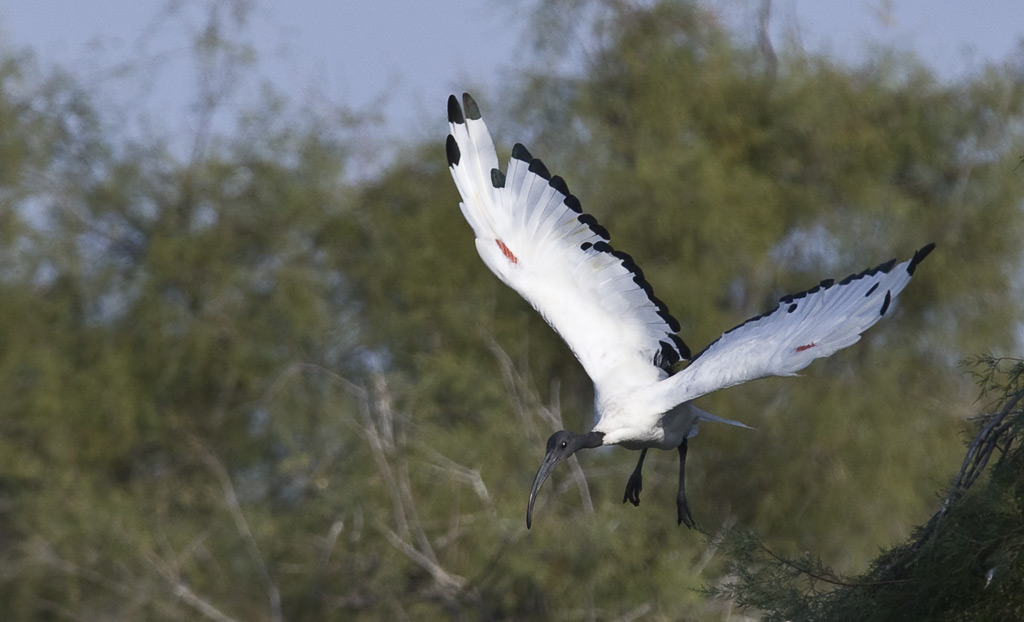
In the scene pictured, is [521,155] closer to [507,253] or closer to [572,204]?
[572,204]

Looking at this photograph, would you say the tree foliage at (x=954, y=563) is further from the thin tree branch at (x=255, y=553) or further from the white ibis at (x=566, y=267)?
the thin tree branch at (x=255, y=553)

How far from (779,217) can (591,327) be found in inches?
374

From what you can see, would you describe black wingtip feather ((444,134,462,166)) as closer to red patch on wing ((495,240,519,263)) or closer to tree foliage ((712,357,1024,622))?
red patch on wing ((495,240,519,263))

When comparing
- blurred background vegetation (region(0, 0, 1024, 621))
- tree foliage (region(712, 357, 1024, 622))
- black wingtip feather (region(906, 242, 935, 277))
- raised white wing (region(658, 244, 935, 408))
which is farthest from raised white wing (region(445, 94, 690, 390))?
blurred background vegetation (region(0, 0, 1024, 621))

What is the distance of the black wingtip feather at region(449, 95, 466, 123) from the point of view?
23.3 ft

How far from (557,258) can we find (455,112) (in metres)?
0.80

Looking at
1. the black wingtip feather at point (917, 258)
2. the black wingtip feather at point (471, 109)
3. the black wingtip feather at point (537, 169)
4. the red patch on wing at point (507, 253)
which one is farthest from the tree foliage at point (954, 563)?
the black wingtip feather at point (471, 109)

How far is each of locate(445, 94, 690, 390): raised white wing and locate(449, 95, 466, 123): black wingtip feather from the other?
0.11 feet

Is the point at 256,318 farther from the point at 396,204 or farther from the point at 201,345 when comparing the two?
the point at 396,204

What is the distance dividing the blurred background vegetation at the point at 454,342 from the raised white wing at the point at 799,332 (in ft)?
17.6

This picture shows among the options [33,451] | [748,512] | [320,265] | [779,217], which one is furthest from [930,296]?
[33,451]

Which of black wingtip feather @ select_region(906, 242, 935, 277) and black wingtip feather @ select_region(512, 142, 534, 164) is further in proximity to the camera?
black wingtip feather @ select_region(512, 142, 534, 164)

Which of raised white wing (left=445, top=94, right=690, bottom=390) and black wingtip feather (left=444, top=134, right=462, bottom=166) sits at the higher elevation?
black wingtip feather (left=444, top=134, right=462, bottom=166)

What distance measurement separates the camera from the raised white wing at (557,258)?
7.28 metres
